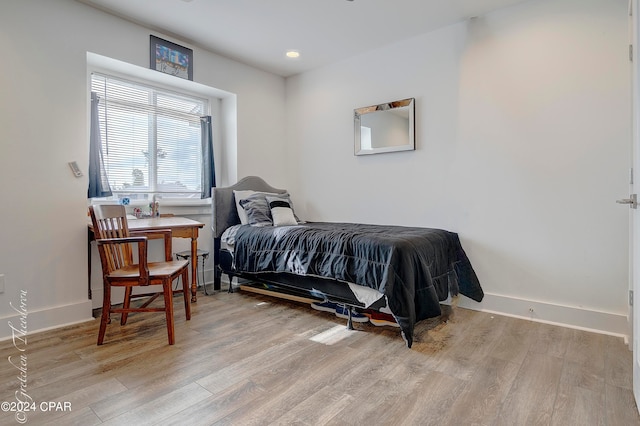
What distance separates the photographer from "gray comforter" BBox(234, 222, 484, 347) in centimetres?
232

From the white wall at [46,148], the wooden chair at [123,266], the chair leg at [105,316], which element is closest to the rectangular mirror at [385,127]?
the wooden chair at [123,266]

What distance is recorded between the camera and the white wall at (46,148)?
2469 mm

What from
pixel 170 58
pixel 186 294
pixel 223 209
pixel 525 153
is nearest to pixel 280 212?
pixel 223 209

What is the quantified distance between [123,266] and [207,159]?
5.74 ft

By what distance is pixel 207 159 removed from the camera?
4.09 m

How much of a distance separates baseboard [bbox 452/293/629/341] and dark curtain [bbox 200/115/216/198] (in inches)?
115

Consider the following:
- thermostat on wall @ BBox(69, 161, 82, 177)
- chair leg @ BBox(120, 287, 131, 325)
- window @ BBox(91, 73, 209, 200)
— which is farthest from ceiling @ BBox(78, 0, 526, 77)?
chair leg @ BBox(120, 287, 131, 325)

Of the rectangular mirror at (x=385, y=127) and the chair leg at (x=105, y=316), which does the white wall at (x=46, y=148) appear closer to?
the chair leg at (x=105, y=316)

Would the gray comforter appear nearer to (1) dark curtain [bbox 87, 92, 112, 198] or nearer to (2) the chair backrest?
(2) the chair backrest

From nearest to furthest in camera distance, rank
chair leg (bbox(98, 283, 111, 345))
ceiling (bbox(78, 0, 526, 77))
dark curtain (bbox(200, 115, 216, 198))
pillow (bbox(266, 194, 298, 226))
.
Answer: chair leg (bbox(98, 283, 111, 345)) → ceiling (bbox(78, 0, 526, 77)) → pillow (bbox(266, 194, 298, 226)) → dark curtain (bbox(200, 115, 216, 198))

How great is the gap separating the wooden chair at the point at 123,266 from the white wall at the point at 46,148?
383 mm

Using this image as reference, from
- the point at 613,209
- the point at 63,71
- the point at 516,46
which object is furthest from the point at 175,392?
the point at 516,46

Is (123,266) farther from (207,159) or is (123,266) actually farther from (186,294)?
(207,159)

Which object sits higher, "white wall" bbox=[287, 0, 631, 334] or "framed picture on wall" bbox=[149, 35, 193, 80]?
"framed picture on wall" bbox=[149, 35, 193, 80]
